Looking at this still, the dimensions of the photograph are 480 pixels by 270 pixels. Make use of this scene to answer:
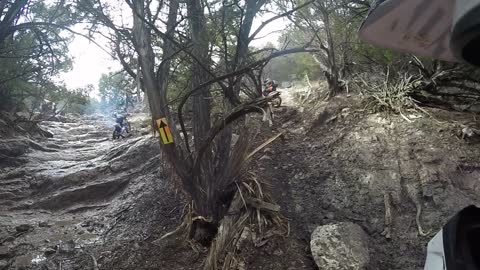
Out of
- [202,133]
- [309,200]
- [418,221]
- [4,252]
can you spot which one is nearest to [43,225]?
[4,252]

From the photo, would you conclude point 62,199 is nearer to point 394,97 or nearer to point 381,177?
point 381,177

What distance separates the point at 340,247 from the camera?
3.91m

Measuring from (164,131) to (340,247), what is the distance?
2.43 meters

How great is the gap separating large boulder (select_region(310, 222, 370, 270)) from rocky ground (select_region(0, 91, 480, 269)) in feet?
0.04

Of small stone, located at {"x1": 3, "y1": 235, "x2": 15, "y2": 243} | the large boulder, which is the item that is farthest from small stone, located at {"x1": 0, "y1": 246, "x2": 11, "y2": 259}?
the large boulder

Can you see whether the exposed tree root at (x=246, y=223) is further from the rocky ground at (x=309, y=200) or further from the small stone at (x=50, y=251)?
the small stone at (x=50, y=251)

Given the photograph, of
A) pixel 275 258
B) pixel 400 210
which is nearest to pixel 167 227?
pixel 275 258

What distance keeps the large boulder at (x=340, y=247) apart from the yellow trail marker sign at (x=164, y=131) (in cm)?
208

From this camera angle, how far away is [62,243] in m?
5.75

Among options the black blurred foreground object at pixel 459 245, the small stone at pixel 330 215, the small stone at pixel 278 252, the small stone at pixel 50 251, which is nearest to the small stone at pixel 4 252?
the small stone at pixel 50 251

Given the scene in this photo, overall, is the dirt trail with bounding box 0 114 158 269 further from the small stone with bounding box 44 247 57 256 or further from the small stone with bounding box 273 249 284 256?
the small stone with bounding box 273 249 284 256

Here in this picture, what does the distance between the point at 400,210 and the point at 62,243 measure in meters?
4.99

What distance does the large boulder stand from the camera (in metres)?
3.80

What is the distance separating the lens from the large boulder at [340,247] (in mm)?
3805
